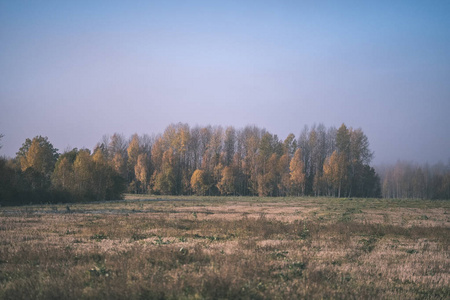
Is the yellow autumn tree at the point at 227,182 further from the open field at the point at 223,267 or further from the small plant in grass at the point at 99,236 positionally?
the small plant in grass at the point at 99,236

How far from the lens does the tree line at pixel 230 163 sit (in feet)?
235

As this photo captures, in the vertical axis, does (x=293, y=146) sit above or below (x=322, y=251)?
above

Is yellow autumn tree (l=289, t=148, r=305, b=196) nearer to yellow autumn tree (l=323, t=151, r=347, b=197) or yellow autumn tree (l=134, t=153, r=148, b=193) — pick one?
yellow autumn tree (l=323, t=151, r=347, b=197)

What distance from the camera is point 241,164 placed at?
95.4m

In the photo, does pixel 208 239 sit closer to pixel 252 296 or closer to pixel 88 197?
pixel 252 296

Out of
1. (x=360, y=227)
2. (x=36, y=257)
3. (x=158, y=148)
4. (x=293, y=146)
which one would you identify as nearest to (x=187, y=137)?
(x=158, y=148)

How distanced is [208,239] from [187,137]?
8550 cm

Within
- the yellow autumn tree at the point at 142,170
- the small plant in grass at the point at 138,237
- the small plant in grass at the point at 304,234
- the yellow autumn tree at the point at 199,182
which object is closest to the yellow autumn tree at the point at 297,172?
the yellow autumn tree at the point at 199,182

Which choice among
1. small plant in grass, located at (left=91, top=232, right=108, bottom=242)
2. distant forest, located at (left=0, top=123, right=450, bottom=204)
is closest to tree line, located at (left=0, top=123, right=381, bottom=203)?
distant forest, located at (left=0, top=123, right=450, bottom=204)

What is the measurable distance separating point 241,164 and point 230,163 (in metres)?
3.38

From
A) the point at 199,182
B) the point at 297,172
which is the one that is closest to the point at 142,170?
the point at 199,182

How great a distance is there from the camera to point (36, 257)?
10.4 m

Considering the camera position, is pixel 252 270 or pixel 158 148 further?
pixel 158 148

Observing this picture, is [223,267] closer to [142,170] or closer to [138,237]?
[138,237]
